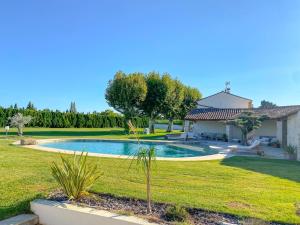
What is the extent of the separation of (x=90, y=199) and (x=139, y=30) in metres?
15.5

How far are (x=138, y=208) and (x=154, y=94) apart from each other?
3261 cm

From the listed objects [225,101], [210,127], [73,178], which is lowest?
[73,178]

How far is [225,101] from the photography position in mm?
37469

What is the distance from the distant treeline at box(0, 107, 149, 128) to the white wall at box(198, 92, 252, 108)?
464 inches

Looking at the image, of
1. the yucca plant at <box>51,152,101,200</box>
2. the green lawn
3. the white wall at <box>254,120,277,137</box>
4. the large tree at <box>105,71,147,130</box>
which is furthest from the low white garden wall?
the large tree at <box>105,71,147,130</box>

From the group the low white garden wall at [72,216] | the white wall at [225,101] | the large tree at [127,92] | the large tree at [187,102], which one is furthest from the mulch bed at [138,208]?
the large tree at [187,102]

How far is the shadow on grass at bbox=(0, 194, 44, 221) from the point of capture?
528 centimetres

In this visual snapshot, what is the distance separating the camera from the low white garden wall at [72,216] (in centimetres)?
459

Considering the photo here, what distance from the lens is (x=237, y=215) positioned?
504cm

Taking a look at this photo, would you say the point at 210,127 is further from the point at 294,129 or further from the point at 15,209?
Result: the point at 15,209

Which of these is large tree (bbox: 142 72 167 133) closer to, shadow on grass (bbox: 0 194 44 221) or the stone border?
shadow on grass (bbox: 0 194 44 221)

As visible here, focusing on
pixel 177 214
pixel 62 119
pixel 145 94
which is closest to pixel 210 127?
pixel 145 94

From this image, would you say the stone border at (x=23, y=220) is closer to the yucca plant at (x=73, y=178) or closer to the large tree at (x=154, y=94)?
the yucca plant at (x=73, y=178)

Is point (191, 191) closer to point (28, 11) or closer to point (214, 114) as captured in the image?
point (28, 11)
